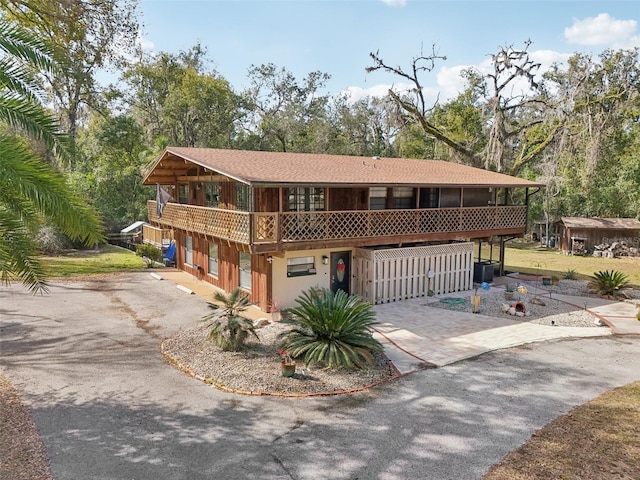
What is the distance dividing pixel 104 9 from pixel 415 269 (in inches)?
620

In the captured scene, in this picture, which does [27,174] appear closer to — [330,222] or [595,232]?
[330,222]

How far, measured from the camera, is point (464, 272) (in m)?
20.0

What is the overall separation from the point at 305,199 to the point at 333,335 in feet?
22.5

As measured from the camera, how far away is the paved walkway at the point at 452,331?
12.4 meters

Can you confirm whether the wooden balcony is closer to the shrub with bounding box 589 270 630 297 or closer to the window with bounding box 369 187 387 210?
the window with bounding box 369 187 387 210

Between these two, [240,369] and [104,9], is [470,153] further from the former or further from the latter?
[240,369]

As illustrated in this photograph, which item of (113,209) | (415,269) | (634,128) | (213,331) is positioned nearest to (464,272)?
(415,269)

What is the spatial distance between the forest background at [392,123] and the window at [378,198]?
42.2 feet

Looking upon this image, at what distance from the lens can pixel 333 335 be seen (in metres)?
11.5

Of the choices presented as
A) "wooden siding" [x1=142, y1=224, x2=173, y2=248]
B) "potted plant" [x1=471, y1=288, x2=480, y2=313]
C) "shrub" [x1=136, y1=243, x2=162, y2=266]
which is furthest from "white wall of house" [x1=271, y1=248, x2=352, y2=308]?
"shrub" [x1=136, y1=243, x2=162, y2=266]

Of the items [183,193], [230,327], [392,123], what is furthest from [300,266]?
[392,123]

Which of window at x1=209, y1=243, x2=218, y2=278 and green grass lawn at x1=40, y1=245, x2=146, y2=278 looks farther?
green grass lawn at x1=40, y1=245, x2=146, y2=278

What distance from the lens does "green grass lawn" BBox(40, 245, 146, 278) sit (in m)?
22.6

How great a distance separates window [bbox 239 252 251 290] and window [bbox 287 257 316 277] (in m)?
1.82
